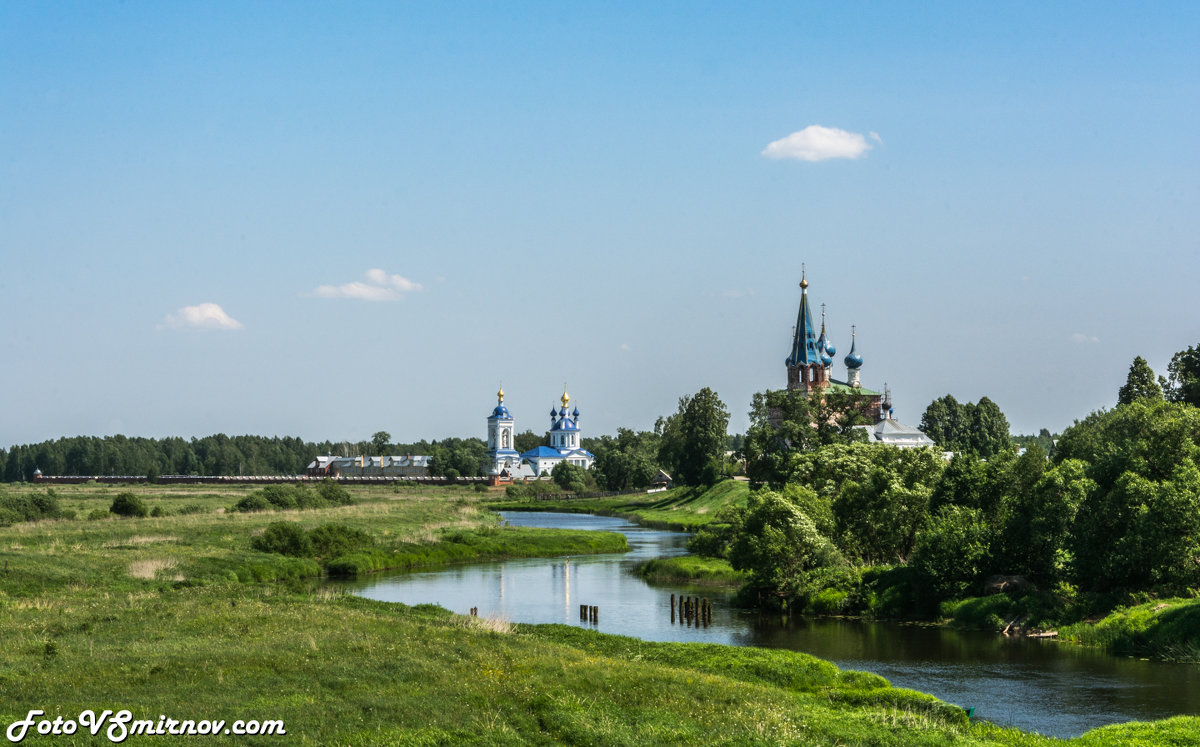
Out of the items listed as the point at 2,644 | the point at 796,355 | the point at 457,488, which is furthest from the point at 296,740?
the point at 457,488

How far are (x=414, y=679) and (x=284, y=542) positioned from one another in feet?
143

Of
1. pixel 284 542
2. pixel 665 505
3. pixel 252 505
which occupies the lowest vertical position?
pixel 665 505

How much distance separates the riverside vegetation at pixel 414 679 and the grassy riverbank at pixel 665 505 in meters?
60.8

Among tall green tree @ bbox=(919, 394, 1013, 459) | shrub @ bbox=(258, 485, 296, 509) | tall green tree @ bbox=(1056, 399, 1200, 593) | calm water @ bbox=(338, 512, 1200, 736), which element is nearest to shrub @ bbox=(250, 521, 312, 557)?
calm water @ bbox=(338, 512, 1200, 736)

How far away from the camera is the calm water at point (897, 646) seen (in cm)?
3328

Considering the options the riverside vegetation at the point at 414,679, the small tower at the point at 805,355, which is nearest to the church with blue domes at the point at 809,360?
the small tower at the point at 805,355

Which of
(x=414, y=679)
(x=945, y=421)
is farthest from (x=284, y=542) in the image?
(x=945, y=421)

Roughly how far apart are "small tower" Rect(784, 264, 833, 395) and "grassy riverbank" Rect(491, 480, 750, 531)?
18.1 m

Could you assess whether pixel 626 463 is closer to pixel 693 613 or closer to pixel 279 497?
pixel 279 497

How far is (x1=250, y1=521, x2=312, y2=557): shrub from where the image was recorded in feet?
225

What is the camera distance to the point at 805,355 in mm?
134750

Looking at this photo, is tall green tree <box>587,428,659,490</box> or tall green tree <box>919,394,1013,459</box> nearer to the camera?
tall green tree <box>919,394,1013,459</box>

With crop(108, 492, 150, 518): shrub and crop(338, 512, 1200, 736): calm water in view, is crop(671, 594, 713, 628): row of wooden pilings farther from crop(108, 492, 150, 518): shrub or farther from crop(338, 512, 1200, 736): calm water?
crop(108, 492, 150, 518): shrub

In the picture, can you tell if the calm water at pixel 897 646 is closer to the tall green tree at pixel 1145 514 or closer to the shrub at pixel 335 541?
the tall green tree at pixel 1145 514
